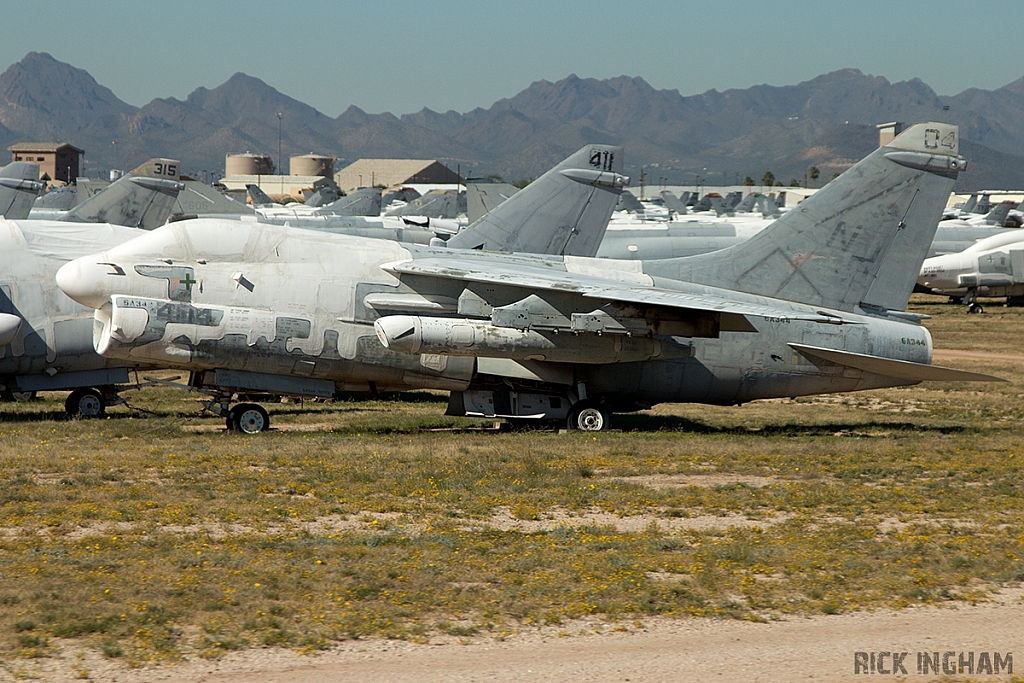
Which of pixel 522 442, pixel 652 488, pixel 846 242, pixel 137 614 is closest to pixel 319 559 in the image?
pixel 137 614

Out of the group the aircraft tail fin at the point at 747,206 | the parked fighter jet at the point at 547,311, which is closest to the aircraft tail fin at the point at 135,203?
the parked fighter jet at the point at 547,311

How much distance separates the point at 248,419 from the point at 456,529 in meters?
8.61

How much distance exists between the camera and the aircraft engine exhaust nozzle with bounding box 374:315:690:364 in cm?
1900

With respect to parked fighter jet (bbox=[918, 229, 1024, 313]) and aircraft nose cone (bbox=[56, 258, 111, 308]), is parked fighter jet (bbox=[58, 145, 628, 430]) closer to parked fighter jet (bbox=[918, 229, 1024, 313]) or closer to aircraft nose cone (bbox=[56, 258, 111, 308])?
aircraft nose cone (bbox=[56, 258, 111, 308])

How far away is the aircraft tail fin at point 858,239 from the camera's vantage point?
21234 millimetres

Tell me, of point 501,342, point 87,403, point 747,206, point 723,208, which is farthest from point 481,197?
point 747,206

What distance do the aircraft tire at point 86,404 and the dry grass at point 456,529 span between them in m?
1.06

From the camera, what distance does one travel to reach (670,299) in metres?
19.2

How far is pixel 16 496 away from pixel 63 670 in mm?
6095

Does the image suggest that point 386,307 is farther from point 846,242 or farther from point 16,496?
point 846,242

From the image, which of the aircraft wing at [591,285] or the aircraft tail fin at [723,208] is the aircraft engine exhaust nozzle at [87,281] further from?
the aircraft tail fin at [723,208]

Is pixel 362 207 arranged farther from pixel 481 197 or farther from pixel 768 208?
pixel 768 208

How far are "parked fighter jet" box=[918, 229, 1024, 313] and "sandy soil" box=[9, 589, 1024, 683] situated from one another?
45.9m

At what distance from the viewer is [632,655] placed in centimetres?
905
